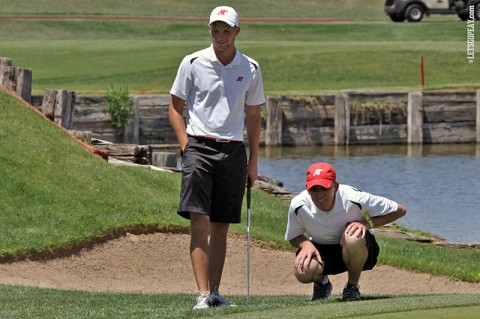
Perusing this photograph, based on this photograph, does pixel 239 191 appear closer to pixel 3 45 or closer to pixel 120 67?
pixel 120 67

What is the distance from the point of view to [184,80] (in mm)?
10281

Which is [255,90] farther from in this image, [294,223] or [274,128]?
[274,128]

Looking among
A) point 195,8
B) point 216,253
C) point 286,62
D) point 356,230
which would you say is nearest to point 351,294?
point 356,230

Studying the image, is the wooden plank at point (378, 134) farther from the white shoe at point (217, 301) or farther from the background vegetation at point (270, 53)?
the white shoe at point (217, 301)

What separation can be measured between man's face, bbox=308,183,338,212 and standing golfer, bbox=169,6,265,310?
632 mm

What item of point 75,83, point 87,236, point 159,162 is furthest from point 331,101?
point 87,236

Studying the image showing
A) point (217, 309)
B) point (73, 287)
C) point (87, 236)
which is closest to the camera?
point (217, 309)

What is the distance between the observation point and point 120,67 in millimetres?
39375

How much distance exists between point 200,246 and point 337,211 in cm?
112

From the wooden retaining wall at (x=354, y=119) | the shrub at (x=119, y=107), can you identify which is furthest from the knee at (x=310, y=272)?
the wooden retaining wall at (x=354, y=119)

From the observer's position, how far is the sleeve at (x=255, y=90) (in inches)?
412

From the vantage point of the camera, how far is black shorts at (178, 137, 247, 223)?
1027 cm

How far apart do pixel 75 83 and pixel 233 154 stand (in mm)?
26705

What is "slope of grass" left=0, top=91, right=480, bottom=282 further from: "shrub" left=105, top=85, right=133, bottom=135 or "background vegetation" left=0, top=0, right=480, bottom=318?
"shrub" left=105, top=85, right=133, bottom=135
